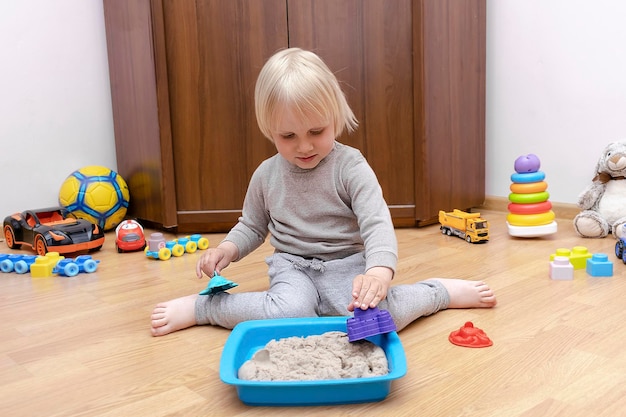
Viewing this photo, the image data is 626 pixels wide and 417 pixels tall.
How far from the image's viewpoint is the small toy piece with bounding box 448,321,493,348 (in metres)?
0.94

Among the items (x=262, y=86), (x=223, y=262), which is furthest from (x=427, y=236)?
(x=262, y=86)

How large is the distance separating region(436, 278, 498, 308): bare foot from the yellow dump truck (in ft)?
1.85

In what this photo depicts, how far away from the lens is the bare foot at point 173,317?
104 cm

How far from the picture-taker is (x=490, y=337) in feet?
3.20

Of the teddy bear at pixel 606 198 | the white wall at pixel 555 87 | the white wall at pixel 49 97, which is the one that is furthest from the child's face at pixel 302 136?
the white wall at pixel 49 97

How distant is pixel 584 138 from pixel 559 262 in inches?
29.6

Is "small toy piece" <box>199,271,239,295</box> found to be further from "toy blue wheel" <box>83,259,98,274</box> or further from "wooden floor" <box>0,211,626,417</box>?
"toy blue wheel" <box>83,259,98,274</box>

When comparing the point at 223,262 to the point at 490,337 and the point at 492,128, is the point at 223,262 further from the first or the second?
the point at 492,128

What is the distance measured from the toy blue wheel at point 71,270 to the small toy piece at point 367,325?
2.89ft

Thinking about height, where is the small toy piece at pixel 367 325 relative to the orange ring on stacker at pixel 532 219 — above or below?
above

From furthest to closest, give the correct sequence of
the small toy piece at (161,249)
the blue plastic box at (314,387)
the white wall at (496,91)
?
the white wall at (496,91) → the small toy piece at (161,249) → the blue plastic box at (314,387)

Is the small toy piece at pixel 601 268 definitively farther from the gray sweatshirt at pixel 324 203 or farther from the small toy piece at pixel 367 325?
the small toy piece at pixel 367 325

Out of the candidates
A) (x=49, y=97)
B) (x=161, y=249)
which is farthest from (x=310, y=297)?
(x=49, y=97)

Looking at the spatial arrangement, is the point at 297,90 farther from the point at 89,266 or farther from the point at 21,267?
the point at 21,267
